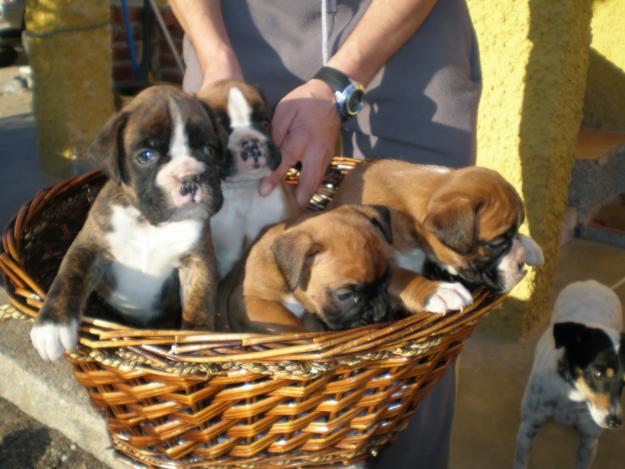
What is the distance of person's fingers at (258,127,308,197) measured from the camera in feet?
9.00

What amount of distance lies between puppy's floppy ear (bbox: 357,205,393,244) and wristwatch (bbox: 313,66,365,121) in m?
0.40

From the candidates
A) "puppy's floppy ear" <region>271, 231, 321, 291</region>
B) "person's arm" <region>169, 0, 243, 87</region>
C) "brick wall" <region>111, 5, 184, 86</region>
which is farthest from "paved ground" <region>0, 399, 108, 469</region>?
"brick wall" <region>111, 5, 184, 86</region>

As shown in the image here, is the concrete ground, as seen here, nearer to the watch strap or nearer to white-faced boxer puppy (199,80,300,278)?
white-faced boxer puppy (199,80,300,278)

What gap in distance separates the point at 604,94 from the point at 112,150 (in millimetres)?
6182

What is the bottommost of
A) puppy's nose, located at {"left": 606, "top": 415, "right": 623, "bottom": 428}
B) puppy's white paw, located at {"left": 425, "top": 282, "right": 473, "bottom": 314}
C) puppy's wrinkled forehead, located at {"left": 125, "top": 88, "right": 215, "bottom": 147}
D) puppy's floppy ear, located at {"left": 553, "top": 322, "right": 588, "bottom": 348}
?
puppy's nose, located at {"left": 606, "top": 415, "right": 623, "bottom": 428}

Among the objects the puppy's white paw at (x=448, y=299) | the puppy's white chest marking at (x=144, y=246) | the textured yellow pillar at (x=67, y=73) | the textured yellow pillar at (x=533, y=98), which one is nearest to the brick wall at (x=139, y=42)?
the textured yellow pillar at (x=67, y=73)

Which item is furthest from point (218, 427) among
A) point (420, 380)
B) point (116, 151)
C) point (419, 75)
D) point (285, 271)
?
point (419, 75)

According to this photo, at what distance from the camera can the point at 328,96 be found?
2732mm

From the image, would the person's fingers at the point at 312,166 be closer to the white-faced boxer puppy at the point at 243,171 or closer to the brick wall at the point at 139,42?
the white-faced boxer puppy at the point at 243,171

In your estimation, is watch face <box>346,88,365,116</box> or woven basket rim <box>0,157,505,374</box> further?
watch face <box>346,88,365,116</box>

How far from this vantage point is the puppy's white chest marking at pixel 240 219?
10.1 ft

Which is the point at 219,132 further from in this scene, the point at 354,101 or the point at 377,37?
the point at 377,37

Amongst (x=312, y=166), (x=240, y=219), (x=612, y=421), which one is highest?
(x=312, y=166)

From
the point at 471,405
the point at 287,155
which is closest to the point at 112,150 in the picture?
the point at 287,155
